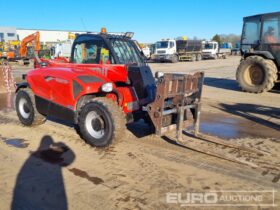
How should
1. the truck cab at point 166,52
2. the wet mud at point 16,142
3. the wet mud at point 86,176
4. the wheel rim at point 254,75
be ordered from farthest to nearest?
1. the truck cab at point 166,52
2. the wheel rim at point 254,75
3. the wet mud at point 16,142
4. the wet mud at point 86,176

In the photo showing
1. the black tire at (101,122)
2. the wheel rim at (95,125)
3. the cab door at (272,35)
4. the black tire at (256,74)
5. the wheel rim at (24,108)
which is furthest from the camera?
the cab door at (272,35)

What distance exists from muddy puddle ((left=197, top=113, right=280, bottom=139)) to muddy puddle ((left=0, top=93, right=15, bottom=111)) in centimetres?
568

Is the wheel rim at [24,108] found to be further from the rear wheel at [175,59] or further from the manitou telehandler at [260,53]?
the rear wheel at [175,59]

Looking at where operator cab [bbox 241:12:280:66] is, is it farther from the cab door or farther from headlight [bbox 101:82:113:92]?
headlight [bbox 101:82:113:92]

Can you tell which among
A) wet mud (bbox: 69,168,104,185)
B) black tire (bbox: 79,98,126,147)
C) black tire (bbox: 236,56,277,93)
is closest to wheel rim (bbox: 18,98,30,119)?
black tire (bbox: 79,98,126,147)

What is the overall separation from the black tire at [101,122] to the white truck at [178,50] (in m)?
29.3

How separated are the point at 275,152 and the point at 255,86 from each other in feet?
22.4

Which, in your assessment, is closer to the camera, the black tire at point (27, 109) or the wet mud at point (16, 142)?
the wet mud at point (16, 142)

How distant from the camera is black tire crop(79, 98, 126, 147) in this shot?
5.12m

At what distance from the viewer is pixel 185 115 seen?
18.8 feet

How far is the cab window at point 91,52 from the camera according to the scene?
5.87 meters

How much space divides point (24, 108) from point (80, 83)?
2.32m

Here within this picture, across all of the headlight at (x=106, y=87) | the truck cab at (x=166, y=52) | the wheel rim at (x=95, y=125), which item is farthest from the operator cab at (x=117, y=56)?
the truck cab at (x=166, y=52)

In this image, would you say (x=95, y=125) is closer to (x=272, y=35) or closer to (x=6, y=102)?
(x=6, y=102)
